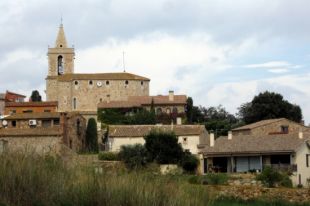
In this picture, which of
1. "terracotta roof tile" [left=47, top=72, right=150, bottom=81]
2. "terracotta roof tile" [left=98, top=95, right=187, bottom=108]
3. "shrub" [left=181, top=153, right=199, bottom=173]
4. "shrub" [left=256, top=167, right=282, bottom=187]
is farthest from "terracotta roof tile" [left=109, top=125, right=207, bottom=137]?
"terracotta roof tile" [left=47, top=72, right=150, bottom=81]

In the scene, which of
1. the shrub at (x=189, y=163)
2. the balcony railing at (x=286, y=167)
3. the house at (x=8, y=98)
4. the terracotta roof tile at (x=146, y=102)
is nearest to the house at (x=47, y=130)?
the shrub at (x=189, y=163)

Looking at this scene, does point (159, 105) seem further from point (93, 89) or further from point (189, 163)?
point (189, 163)

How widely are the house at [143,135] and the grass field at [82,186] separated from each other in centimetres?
4352

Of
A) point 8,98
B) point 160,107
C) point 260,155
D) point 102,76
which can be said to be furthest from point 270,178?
point 8,98

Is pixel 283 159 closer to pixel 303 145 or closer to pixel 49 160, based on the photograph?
pixel 303 145

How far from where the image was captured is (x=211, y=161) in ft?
159

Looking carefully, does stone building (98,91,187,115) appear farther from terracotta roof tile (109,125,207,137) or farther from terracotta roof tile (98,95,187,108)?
terracotta roof tile (109,125,207,137)

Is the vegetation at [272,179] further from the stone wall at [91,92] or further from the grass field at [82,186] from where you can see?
the stone wall at [91,92]

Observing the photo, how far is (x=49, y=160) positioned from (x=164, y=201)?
2.46 metres

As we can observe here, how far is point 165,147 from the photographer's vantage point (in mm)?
46031

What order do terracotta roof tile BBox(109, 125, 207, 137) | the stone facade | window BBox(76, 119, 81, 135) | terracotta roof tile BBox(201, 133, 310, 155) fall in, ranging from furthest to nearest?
window BBox(76, 119, 81, 135) < the stone facade < terracotta roof tile BBox(109, 125, 207, 137) < terracotta roof tile BBox(201, 133, 310, 155)

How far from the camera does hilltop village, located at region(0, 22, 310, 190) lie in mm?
44531

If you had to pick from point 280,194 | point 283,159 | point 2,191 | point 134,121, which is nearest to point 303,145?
point 283,159

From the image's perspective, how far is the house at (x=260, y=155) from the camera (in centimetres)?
4350
